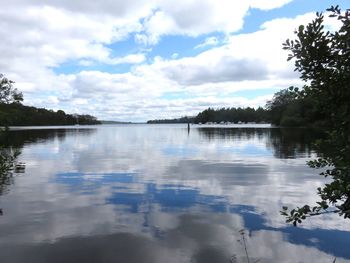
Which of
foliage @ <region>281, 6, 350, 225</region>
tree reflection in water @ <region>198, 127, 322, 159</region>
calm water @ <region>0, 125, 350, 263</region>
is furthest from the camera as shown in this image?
tree reflection in water @ <region>198, 127, 322, 159</region>

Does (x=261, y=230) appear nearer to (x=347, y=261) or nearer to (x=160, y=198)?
(x=347, y=261)

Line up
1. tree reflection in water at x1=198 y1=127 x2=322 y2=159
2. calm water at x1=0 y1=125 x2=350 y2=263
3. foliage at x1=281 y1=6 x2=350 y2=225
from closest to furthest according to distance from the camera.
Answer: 1. foliage at x1=281 y1=6 x2=350 y2=225
2. calm water at x1=0 y1=125 x2=350 y2=263
3. tree reflection in water at x1=198 y1=127 x2=322 y2=159

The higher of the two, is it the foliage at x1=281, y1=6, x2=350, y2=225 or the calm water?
the foliage at x1=281, y1=6, x2=350, y2=225

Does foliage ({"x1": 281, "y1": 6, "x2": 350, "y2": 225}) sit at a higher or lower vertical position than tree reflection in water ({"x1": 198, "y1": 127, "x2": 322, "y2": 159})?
higher

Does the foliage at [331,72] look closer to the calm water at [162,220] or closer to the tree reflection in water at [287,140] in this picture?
the tree reflection in water at [287,140]

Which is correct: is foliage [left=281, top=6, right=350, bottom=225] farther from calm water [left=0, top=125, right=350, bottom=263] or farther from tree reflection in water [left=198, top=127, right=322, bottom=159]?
calm water [left=0, top=125, right=350, bottom=263]

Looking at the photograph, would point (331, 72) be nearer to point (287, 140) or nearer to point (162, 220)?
point (162, 220)

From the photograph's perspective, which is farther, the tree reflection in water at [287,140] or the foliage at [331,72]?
the tree reflection in water at [287,140]

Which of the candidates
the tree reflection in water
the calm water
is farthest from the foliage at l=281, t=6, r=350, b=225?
the calm water

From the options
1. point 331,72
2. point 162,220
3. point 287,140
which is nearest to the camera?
point 331,72

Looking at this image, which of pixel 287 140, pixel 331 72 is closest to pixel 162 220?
pixel 331 72

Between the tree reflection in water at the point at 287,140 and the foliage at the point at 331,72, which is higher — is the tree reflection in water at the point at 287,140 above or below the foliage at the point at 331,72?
below

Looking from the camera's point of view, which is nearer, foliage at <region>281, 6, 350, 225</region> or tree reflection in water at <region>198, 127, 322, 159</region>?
foliage at <region>281, 6, 350, 225</region>

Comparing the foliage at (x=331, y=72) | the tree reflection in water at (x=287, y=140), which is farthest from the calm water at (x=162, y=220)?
the foliage at (x=331, y=72)
